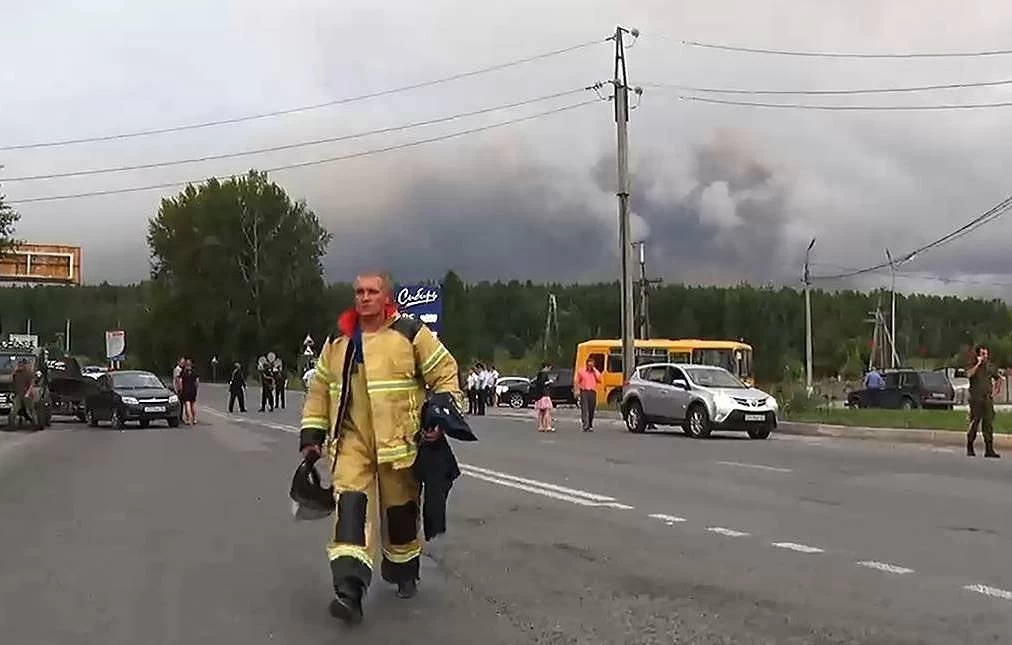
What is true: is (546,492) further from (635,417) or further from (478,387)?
(478,387)

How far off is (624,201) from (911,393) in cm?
1194

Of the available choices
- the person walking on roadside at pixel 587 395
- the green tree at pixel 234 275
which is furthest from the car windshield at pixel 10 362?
the green tree at pixel 234 275

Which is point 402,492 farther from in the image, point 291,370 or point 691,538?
point 291,370

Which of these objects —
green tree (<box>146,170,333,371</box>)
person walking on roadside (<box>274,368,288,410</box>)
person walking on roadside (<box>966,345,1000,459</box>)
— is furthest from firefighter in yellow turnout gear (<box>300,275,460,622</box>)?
green tree (<box>146,170,333,371</box>)

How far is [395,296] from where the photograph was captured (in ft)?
25.0

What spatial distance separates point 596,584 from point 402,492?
1.71 m

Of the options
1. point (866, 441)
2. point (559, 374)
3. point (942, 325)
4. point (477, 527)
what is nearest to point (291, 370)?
point (559, 374)

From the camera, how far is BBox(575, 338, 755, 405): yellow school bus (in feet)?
156

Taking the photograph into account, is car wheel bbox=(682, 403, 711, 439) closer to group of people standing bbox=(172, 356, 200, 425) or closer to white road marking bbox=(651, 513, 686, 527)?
group of people standing bbox=(172, 356, 200, 425)

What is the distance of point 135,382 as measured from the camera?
3275 cm

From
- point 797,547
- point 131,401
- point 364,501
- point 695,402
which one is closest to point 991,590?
point 797,547

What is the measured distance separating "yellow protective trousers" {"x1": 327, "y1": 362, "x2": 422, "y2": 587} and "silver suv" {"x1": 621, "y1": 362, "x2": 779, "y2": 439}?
19.5 metres

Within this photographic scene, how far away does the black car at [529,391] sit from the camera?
5256 centimetres

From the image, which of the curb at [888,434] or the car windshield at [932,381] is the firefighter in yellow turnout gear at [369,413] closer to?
the curb at [888,434]
